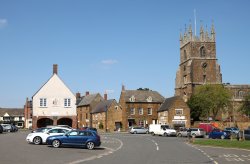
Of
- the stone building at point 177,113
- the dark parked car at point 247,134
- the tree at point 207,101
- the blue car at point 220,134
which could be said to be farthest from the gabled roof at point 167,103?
the dark parked car at point 247,134

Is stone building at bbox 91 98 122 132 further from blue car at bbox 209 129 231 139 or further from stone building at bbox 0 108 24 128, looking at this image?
stone building at bbox 0 108 24 128

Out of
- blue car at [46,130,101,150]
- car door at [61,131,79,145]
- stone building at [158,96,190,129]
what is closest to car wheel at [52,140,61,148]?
blue car at [46,130,101,150]

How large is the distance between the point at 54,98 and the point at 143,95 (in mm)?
30793

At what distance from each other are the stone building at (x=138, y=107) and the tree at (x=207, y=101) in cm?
804

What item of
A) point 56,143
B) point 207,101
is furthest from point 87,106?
point 56,143

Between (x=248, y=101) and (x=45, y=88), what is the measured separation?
45.2 m

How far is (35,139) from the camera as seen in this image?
34.0 m

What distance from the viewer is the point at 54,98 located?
231 feet

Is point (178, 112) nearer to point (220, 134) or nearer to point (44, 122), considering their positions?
point (44, 122)

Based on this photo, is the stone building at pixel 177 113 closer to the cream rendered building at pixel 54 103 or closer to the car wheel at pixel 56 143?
the cream rendered building at pixel 54 103

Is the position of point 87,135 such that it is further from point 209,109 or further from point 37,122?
point 209,109

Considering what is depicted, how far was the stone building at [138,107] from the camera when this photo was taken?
93812mm

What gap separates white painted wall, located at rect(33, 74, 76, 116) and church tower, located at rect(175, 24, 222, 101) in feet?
148

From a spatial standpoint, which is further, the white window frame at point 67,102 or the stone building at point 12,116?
the stone building at point 12,116
